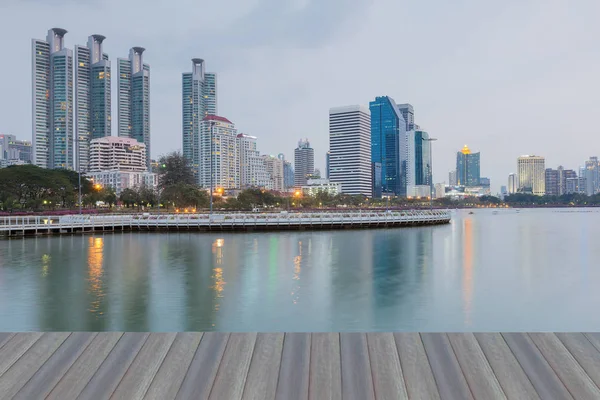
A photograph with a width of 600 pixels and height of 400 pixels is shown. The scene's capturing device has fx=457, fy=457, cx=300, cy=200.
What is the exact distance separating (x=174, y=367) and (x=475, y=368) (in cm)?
410

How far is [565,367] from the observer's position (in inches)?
244

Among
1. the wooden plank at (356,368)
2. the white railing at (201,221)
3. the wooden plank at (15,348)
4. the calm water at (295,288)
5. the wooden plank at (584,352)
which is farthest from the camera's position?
the white railing at (201,221)

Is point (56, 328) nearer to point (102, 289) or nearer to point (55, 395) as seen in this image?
point (102, 289)

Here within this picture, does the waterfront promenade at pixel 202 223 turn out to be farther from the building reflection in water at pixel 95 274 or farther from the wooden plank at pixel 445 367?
the wooden plank at pixel 445 367

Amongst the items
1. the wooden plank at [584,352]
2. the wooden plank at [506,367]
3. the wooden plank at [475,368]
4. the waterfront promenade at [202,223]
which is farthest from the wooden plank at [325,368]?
the waterfront promenade at [202,223]

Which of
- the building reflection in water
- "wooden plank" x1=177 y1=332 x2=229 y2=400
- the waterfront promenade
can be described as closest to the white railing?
the waterfront promenade

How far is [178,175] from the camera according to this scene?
13600cm

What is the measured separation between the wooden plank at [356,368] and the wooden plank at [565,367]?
252 centimetres

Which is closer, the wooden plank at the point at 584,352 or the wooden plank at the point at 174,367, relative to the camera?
the wooden plank at the point at 174,367

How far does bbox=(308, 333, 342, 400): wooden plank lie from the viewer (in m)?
5.76

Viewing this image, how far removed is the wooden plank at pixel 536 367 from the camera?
577 cm

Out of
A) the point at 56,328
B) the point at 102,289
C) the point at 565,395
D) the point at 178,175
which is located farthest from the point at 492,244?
the point at 178,175

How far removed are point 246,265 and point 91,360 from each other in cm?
2866

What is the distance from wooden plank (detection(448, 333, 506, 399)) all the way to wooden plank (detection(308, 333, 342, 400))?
1.69 meters
